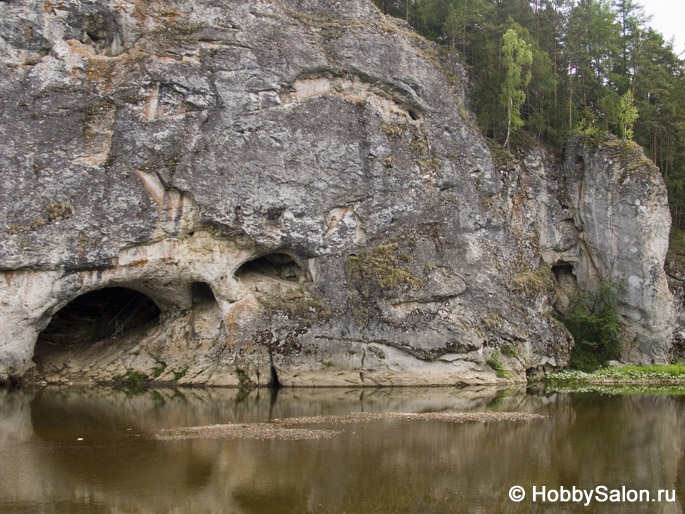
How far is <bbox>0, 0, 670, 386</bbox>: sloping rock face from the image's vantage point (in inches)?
1049

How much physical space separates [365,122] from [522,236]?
1200cm

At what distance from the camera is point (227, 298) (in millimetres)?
28484

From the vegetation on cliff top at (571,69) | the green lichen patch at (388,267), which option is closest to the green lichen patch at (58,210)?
the green lichen patch at (388,267)

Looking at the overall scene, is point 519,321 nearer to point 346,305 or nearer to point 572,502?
point 346,305

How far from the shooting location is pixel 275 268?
3192cm

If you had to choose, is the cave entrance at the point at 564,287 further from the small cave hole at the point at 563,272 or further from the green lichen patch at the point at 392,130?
the green lichen patch at the point at 392,130

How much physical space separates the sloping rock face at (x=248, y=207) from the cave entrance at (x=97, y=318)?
0.38 feet

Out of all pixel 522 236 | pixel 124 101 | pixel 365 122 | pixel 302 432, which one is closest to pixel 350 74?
pixel 365 122

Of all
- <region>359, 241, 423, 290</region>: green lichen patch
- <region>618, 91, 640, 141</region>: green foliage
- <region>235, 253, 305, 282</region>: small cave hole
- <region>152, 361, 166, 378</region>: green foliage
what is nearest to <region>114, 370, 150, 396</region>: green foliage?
<region>152, 361, 166, 378</region>: green foliage

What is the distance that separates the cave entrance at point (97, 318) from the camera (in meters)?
31.2

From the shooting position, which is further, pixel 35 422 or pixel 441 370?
pixel 441 370

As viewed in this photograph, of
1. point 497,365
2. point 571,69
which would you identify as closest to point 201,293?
point 497,365

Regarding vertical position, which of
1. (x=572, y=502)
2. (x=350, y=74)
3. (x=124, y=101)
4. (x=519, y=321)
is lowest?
(x=572, y=502)

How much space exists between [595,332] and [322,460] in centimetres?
2621
